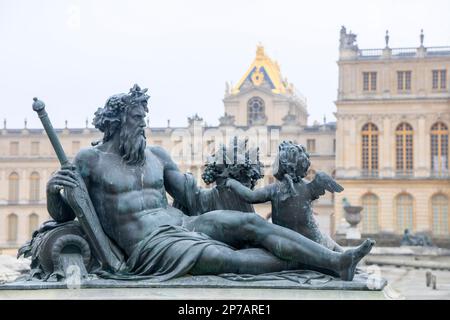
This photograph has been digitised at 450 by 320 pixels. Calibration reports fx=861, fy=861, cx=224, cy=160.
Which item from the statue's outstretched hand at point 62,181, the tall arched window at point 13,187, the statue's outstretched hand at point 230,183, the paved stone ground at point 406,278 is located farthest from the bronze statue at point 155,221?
the tall arched window at point 13,187

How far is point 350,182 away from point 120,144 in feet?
139

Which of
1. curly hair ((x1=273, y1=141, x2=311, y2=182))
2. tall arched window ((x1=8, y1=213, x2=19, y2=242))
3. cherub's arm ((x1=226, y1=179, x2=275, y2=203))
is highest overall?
curly hair ((x1=273, y1=141, x2=311, y2=182))

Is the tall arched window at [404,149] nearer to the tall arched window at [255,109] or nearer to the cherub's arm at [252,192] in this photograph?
the tall arched window at [255,109]

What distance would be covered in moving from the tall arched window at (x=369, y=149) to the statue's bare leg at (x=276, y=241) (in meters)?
42.7

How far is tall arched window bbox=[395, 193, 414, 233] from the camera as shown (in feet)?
156

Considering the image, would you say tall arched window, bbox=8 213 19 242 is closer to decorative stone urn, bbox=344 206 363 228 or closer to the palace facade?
the palace facade

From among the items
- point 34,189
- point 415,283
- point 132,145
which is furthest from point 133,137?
point 34,189

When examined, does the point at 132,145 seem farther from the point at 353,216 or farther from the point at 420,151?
the point at 420,151

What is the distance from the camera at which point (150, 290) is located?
552cm

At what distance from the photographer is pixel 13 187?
61250 millimetres

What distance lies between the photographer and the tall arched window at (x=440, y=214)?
46812mm

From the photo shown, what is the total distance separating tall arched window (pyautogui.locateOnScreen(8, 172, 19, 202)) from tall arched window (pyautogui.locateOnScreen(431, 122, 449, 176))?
29.6 metres

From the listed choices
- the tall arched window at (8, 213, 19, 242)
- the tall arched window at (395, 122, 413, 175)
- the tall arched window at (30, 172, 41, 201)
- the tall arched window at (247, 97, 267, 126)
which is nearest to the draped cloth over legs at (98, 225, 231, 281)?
the tall arched window at (395, 122, 413, 175)

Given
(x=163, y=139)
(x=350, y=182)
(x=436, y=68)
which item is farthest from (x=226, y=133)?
(x=436, y=68)
